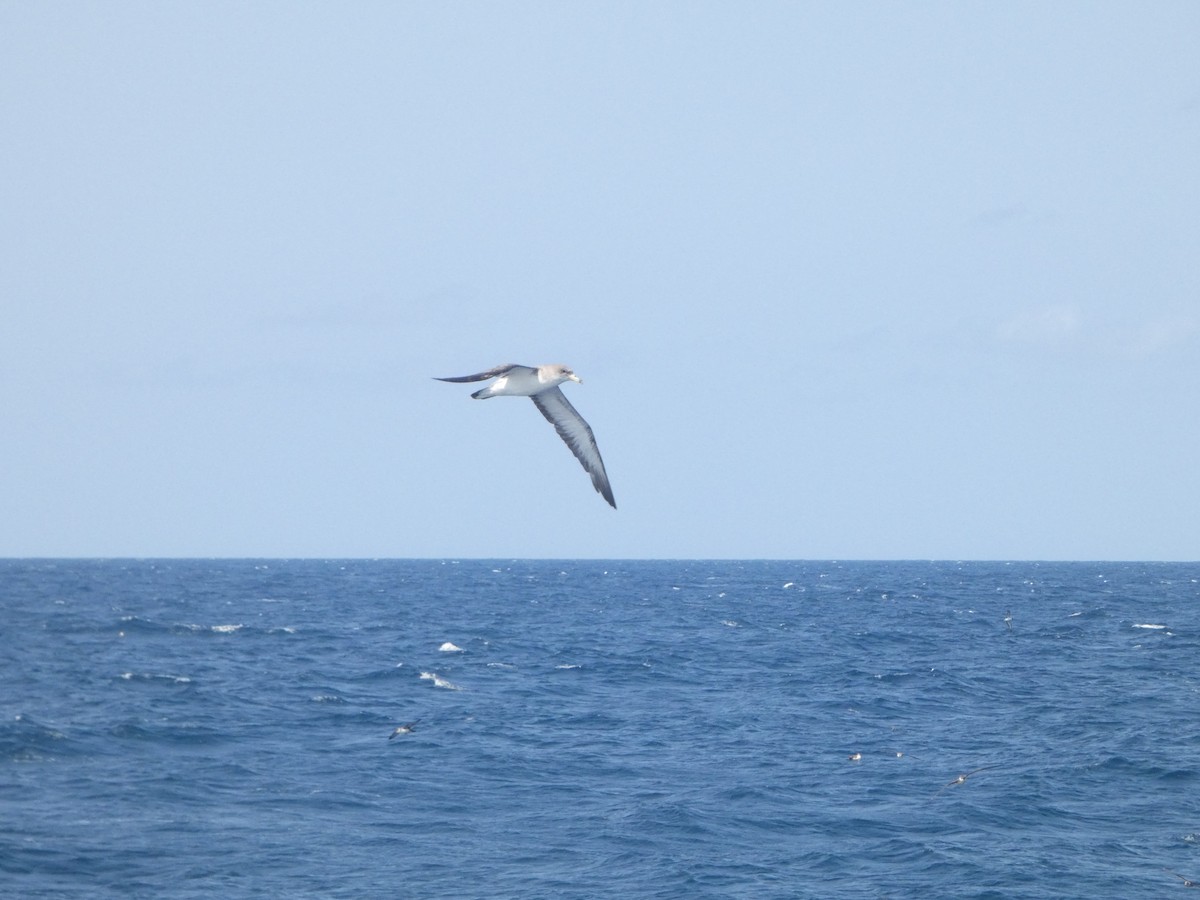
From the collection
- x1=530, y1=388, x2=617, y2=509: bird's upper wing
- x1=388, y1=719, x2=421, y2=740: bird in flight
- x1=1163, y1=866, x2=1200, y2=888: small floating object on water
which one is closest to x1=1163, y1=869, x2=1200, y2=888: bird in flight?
x1=1163, y1=866, x2=1200, y2=888: small floating object on water

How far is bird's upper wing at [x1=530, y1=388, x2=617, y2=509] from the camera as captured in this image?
1725 centimetres

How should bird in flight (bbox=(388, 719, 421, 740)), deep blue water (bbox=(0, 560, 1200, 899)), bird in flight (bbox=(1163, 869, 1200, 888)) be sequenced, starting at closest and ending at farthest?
bird in flight (bbox=(1163, 869, 1200, 888)) → deep blue water (bbox=(0, 560, 1200, 899)) → bird in flight (bbox=(388, 719, 421, 740))

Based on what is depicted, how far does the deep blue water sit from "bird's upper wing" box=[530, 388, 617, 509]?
24.1 feet

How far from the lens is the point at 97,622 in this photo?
6406 centimetres

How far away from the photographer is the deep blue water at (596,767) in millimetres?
20891

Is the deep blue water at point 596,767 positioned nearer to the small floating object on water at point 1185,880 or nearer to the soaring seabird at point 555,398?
the small floating object on water at point 1185,880

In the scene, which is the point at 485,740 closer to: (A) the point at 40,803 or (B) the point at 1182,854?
(A) the point at 40,803

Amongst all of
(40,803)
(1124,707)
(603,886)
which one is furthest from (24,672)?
(1124,707)

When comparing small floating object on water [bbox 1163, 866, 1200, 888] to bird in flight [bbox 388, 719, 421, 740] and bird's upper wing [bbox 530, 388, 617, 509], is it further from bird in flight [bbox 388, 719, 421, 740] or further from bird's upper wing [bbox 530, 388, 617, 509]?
bird in flight [bbox 388, 719, 421, 740]

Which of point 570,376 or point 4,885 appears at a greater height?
point 570,376

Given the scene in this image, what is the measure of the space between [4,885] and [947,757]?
20553 mm

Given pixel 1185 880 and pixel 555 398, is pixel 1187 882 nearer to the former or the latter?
pixel 1185 880

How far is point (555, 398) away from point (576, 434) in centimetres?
85

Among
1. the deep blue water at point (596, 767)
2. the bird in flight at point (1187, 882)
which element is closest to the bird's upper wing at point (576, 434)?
the deep blue water at point (596, 767)
